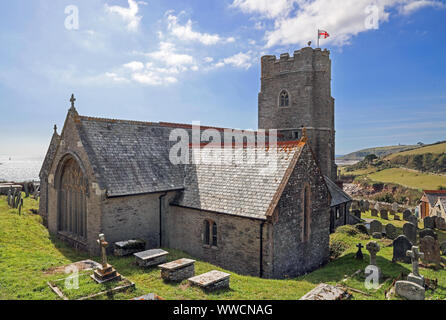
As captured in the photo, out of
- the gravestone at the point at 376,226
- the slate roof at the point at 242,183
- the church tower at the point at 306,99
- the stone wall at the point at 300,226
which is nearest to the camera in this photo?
the stone wall at the point at 300,226

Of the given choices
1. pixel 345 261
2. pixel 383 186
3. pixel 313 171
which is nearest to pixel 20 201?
pixel 313 171

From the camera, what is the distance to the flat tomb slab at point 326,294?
8.26 meters

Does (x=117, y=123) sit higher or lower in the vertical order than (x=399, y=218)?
higher

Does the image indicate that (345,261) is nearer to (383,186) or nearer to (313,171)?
(313,171)

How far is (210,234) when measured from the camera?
47.8ft

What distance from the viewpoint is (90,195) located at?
1441 centimetres

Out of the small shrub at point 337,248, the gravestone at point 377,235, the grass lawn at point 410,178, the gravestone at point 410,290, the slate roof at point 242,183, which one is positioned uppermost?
the slate roof at point 242,183

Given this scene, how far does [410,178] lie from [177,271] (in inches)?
2264

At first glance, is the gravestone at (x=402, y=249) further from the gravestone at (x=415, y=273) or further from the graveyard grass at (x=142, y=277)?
the gravestone at (x=415, y=273)

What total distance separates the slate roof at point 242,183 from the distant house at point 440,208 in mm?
22085

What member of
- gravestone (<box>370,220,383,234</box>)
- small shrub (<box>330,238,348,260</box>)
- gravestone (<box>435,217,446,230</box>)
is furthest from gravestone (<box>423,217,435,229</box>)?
small shrub (<box>330,238,348,260</box>)

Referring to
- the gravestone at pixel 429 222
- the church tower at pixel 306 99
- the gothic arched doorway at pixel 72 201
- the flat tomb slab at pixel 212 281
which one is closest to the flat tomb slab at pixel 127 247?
the gothic arched doorway at pixel 72 201
